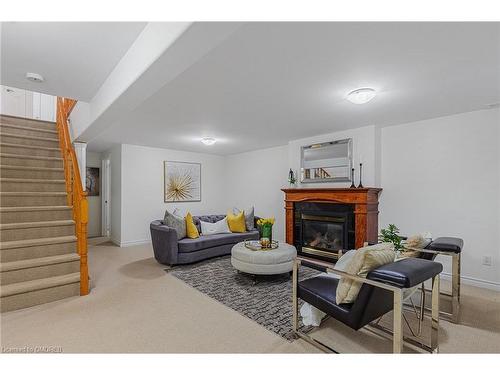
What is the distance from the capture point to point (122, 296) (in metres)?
2.84

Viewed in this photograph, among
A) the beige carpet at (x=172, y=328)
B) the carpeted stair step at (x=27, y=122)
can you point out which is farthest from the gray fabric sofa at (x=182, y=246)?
the carpeted stair step at (x=27, y=122)

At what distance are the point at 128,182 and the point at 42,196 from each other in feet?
6.57

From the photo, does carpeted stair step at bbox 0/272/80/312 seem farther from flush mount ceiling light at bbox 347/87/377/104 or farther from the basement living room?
flush mount ceiling light at bbox 347/87/377/104

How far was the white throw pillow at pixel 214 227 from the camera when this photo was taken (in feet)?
15.9

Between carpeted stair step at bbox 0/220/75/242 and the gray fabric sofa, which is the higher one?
carpeted stair step at bbox 0/220/75/242

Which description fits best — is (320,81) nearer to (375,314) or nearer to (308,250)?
(375,314)

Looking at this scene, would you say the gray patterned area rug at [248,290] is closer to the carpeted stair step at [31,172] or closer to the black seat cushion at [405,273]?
the black seat cushion at [405,273]

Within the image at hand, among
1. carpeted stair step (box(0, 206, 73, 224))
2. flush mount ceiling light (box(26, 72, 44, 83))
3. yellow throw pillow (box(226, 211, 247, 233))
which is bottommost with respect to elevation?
yellow throw pillow (box(226, 211, 247, 233))

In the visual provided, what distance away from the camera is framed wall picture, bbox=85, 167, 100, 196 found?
20.6ft

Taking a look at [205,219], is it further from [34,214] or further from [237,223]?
[34,214]

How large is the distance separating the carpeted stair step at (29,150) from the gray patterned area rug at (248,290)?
9.15ft

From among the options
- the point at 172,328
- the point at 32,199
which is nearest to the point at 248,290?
the point at 172,328

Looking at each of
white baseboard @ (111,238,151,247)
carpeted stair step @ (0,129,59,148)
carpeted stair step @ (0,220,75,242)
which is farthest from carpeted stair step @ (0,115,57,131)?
white baseboard @ (111,238,151,247)
